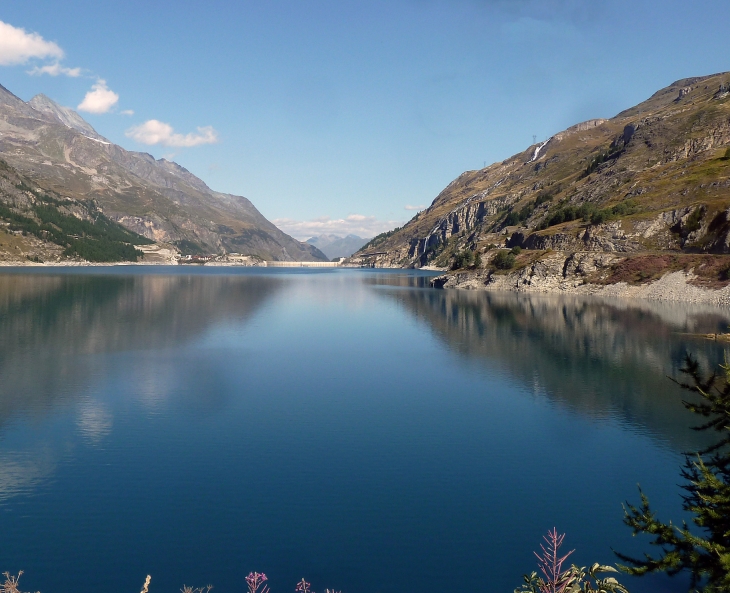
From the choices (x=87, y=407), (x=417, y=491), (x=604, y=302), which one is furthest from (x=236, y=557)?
(x=604, y=302)

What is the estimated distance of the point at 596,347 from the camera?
84.9 meters

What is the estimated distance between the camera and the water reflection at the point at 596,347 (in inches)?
2132

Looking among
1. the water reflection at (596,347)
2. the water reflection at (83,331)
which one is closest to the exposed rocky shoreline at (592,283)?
the water reflection at (596,347)

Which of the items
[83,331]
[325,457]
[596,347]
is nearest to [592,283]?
[596,347]

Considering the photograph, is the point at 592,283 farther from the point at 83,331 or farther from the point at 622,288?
the point at 83,331

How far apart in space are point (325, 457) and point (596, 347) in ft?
198

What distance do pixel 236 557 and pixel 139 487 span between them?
35.6 feet

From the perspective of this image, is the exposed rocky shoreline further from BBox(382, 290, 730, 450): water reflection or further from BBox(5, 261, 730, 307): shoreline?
BBox(382, 290, 730, 450): water reflection

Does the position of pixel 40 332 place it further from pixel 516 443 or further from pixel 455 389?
pixel 516 443

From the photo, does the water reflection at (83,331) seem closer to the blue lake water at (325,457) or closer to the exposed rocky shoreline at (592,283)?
the blue lake water at (325,457)

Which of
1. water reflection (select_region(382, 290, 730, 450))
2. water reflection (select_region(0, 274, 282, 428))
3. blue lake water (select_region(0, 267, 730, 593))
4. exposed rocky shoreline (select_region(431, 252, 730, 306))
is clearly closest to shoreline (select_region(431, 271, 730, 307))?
exposed rocky shoreline (select_region(431, 252, 730, 306))

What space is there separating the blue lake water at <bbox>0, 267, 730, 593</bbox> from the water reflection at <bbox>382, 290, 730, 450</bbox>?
0.49 metres

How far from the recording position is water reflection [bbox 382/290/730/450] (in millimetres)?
54156

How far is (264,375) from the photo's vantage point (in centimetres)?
6656
